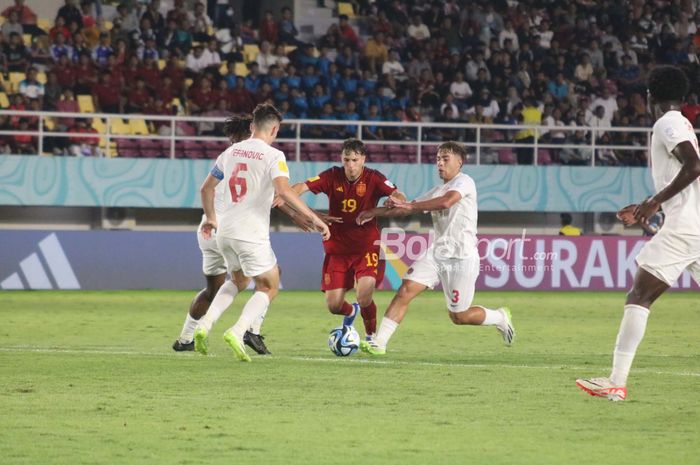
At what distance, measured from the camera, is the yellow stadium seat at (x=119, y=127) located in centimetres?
2520

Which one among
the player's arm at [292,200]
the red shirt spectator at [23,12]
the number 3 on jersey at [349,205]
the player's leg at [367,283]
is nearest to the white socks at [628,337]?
the player's arm at [292,200]

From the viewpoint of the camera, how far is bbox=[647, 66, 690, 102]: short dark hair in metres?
8.84

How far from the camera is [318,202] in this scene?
85.6 ft

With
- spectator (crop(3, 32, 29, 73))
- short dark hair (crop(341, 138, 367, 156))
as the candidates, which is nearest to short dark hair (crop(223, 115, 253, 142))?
short dark hair (crop(341, 138, 367, 156))

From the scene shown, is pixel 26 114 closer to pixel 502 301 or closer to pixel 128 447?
pixel 502 301

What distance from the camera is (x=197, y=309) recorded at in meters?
12.5

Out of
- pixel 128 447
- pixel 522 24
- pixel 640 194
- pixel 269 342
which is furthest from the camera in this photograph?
pixel 522 24

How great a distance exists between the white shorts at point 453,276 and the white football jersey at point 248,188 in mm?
1723

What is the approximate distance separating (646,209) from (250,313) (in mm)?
3974

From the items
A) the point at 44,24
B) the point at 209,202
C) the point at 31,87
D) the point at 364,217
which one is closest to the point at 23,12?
the point at 44,24

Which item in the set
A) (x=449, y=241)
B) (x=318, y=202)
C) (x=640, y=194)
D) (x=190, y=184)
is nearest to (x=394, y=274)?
(x=318, y=202)

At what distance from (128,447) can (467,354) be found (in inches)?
245

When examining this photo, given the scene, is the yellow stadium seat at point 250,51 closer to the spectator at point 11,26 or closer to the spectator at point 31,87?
the spectator at point 11,26

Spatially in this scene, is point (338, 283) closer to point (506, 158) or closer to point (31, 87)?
point (31, 87)
